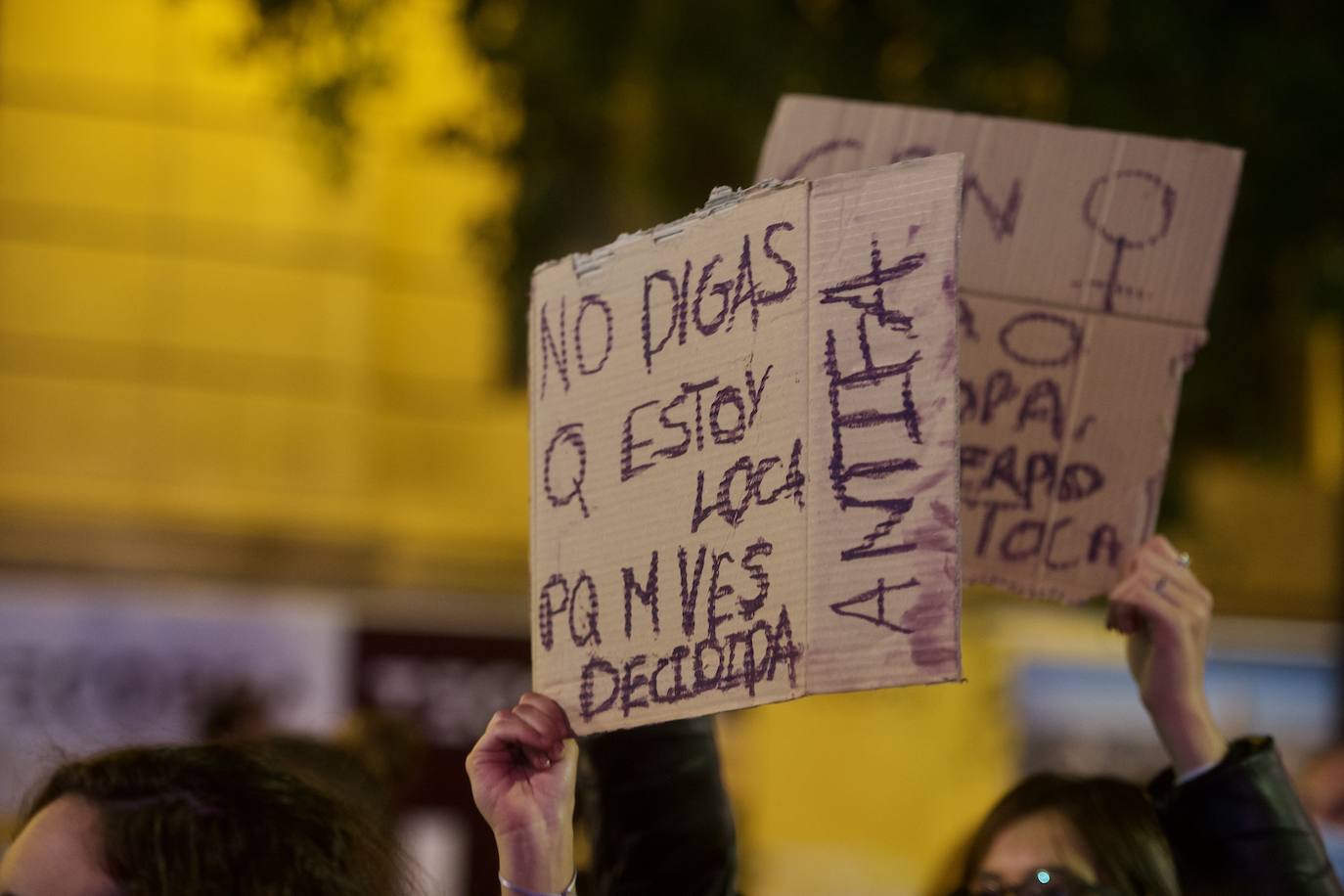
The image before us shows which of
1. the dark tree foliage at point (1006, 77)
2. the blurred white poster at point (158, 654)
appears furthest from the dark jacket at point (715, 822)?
the blurred white poster at point (158, 654)

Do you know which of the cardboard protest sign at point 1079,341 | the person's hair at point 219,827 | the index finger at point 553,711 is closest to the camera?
the person's hair at point 219,827

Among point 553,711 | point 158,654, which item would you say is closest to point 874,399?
point 553,711

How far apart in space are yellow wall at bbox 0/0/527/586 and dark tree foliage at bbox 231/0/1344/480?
2823mm

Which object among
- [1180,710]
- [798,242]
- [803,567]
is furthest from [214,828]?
[1180,710]

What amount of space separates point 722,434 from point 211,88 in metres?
7.38

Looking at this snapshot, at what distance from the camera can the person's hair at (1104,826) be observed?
2.34m

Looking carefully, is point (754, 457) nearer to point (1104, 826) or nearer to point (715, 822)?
point (715, 822)

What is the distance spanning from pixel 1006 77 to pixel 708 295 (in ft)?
10.6

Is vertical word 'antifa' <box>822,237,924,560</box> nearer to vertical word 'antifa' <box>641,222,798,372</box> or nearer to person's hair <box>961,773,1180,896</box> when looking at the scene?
vertical word 'antifa' <box>641,222,798,372</box>

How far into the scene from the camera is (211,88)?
28.5 feet

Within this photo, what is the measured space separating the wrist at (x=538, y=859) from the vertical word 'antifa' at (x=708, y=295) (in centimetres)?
55

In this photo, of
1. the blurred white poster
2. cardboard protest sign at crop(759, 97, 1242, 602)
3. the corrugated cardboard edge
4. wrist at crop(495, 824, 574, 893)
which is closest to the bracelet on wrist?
wrist at crop(495, 824, 574, 893)

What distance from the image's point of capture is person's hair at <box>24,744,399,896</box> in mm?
1749

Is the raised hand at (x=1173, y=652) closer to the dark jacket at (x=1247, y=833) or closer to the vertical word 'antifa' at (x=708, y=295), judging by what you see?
the dark jacket at (x=1247, y=833)
